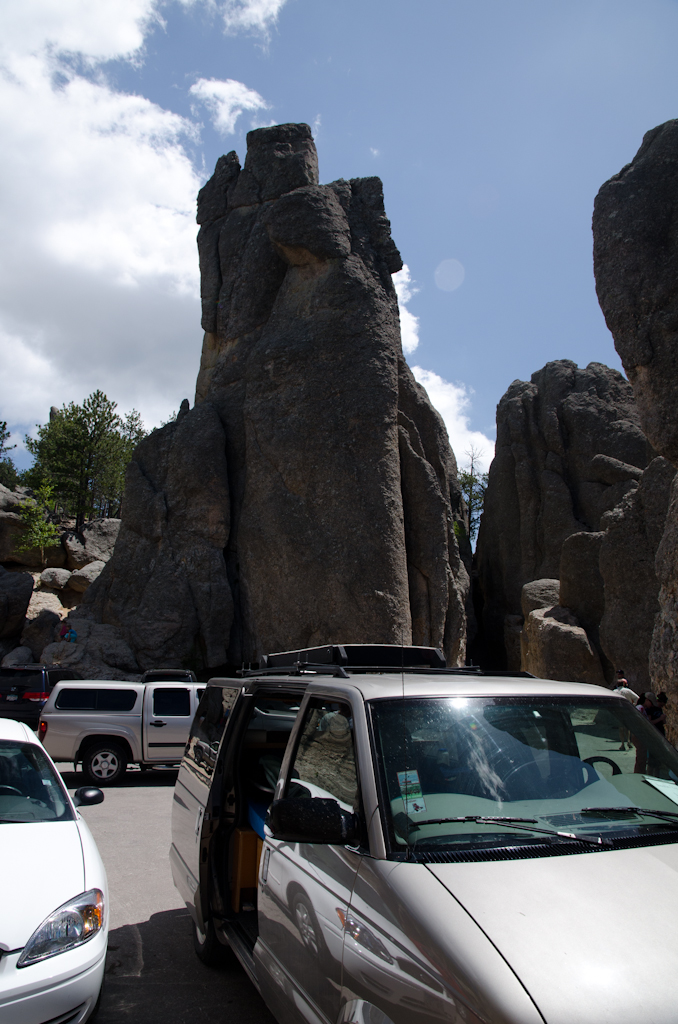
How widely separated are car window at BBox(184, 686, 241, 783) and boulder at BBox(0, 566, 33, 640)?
22661 millimetres

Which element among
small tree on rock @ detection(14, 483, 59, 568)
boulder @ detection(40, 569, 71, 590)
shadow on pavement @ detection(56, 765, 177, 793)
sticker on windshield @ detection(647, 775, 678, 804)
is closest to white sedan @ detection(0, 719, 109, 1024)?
sticker on windshield @ detection(647, 775, 678, 804)

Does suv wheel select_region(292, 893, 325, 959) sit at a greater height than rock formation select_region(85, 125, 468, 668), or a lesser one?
lesser

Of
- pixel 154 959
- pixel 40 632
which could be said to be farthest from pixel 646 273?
pixel 40 632

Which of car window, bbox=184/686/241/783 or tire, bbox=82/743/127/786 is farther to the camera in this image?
tire, bbox=82/743/127/786

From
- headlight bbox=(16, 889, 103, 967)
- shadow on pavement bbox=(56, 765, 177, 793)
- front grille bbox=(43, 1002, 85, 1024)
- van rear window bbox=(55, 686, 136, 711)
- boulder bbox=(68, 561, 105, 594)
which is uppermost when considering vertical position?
boulder bbox=(68, 561, 105, 594)

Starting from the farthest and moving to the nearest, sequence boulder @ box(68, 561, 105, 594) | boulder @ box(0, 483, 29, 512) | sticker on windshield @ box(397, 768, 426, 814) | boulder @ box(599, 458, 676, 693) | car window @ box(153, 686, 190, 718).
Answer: boulder @ box(0, 483, 29, 512) < boulder @ box(68, 561, 105, 594) < boulder @ box(599, 458, 676, 693) < car window @ box(153, 686, 190, 718) < sticker on windshield @ box(397, 768, 426, 814)

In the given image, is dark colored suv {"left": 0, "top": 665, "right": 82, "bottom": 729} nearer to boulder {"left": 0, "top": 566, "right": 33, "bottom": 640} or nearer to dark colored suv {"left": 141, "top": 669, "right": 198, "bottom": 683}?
dark colored suv {"left": 141, "top": 669, "right": 198, "bottom": 683}

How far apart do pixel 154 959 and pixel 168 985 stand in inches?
16.6

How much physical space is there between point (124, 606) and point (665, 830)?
771 inches

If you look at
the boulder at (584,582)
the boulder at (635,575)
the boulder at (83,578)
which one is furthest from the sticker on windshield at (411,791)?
the boulder at (83,578)

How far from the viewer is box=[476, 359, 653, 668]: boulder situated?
26.0 metres

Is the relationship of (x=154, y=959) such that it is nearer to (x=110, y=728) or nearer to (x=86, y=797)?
(x=86, y=797)

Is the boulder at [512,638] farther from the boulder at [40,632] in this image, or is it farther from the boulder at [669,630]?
the boulder at [40,632]

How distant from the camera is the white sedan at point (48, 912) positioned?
312 centimetres
